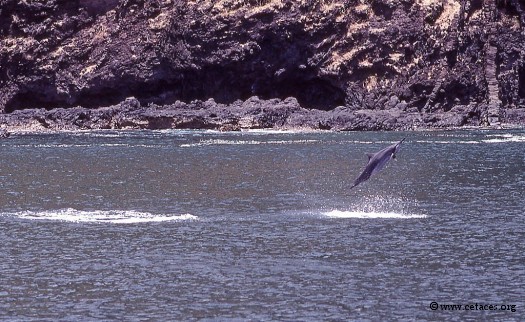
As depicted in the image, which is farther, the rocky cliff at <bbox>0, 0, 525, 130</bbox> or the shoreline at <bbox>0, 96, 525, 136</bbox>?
the rocky cliff at <bbox>0, 0, 525, 130</bbox>

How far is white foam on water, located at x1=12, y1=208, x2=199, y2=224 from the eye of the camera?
34.0 metres

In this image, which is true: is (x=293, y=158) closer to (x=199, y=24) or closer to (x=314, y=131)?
(x=314, y=131)

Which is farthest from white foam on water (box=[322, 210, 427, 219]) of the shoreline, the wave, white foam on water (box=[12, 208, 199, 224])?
the shoreline

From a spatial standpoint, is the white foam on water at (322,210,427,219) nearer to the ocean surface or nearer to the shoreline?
the ocean surface

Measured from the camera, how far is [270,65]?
362 feet

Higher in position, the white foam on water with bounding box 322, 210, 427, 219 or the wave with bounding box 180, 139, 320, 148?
the white foam on water with bounding box 322, 210, 427, 219

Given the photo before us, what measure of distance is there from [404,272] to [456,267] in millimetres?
1438

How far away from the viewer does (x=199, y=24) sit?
113 m

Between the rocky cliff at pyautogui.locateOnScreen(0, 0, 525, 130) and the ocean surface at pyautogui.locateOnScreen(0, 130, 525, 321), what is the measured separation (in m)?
46.8

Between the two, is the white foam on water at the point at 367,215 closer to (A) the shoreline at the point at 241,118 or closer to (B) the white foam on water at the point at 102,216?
(B) the white foam on water at the point at 102,216

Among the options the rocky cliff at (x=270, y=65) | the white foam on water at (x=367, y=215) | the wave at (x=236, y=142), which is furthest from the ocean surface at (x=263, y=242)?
the rocky cliff at (x=270, y=65)

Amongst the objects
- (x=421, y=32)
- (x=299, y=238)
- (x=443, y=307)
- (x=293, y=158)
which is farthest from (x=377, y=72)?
(x=443, y=307)

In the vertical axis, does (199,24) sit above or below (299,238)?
above

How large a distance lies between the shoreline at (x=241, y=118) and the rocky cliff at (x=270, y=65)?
156mm
